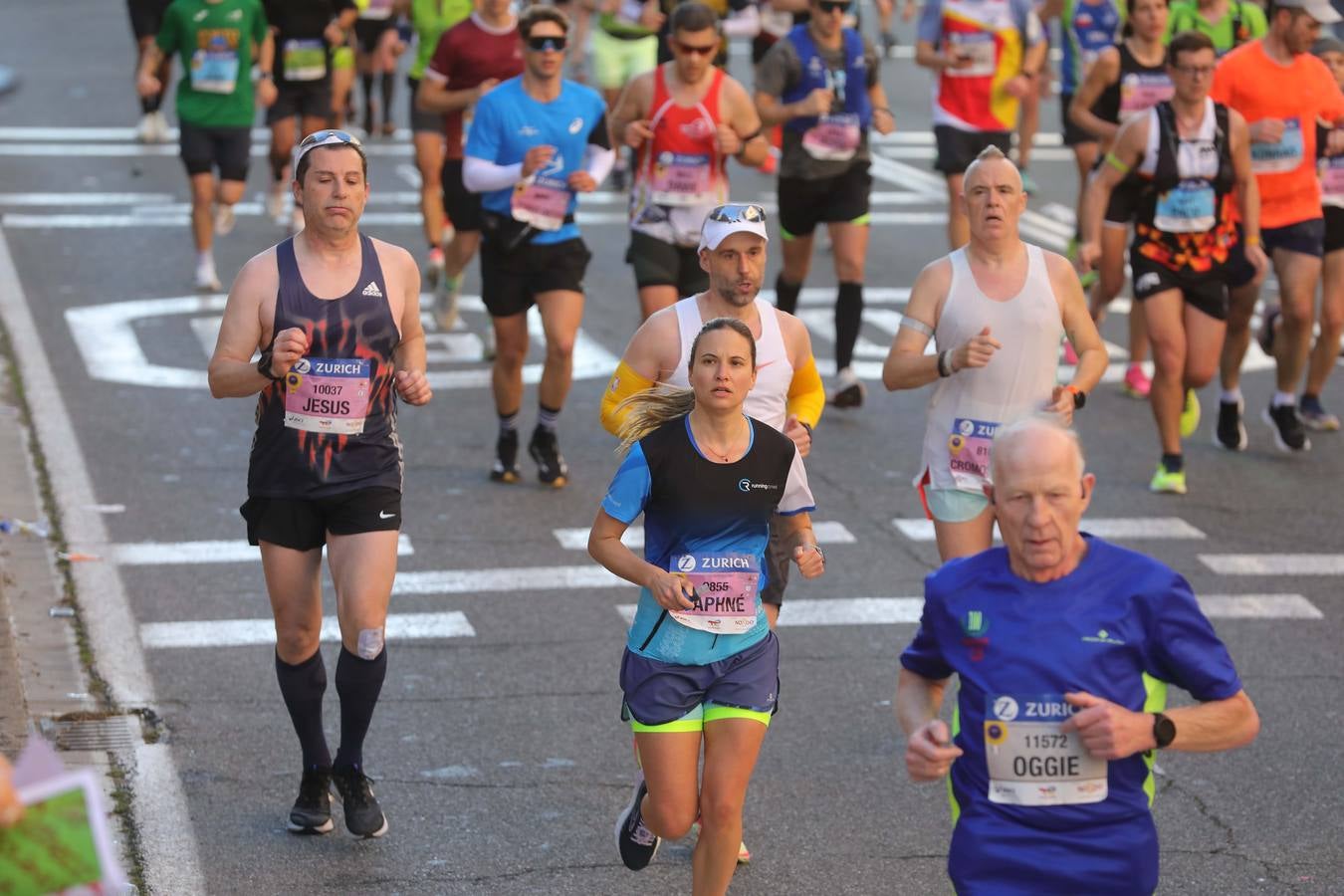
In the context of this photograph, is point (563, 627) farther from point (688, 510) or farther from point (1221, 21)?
point (1221, 21)

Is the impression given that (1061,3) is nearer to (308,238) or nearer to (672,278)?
(672,278)

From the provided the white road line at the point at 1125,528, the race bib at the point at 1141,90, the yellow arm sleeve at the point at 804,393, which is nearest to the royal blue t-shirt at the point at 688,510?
the yellow arm sleeve at the point at 804,393

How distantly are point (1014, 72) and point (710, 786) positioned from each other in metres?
9.24

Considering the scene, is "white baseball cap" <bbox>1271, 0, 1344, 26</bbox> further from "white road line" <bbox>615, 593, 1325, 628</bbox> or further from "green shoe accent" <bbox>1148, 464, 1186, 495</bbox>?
"white road line" <bbox>615, 593, 1325, 628</bbox>

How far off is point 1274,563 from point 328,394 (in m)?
4.98

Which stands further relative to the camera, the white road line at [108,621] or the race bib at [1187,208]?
the race bib at [1187,208]

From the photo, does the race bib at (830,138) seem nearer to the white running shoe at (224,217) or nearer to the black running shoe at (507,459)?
the black running shoe at (507,459)

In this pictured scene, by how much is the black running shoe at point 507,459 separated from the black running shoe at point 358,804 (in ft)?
14.0

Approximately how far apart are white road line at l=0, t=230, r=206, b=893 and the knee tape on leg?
722 mm

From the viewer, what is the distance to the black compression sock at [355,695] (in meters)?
6.24

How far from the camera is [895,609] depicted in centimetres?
864

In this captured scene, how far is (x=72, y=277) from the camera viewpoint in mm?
14750

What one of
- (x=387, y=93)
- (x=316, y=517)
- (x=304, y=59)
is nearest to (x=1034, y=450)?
(x=316, y=517)

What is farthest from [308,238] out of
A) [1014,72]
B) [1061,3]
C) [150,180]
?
[150,180]
